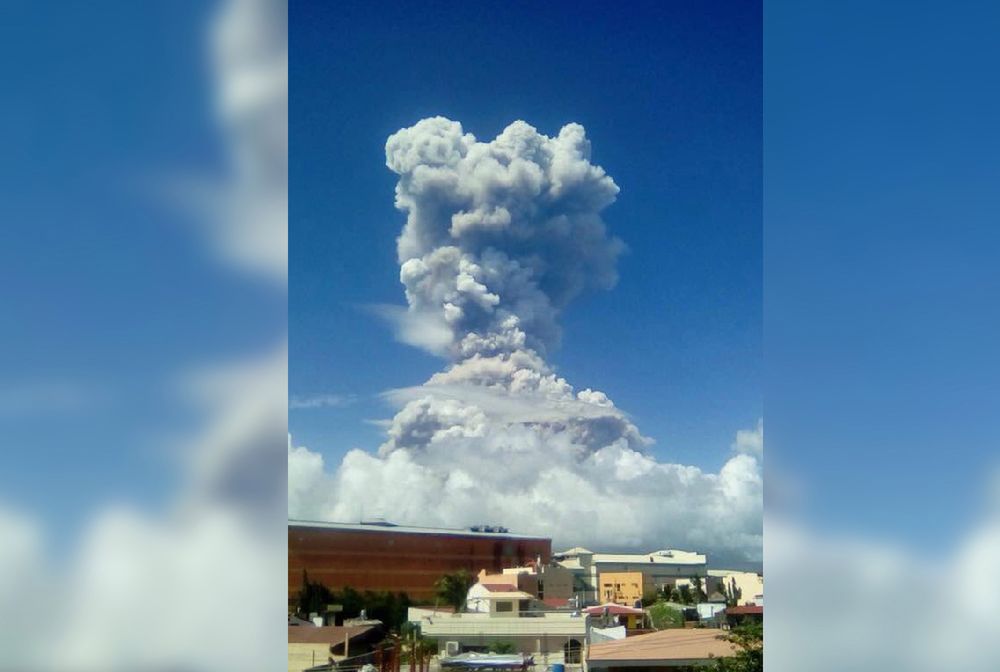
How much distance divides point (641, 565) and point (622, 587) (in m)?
0.38

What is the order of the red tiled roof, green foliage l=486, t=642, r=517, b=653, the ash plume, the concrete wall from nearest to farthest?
the ash plume < the concrete wall < the red tiled roof < green foliage l=486, t=642, r=517, b=653

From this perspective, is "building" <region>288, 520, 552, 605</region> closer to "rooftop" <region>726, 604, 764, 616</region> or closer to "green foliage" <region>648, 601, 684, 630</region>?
"green foliage" <region>648, 601, 684, 630</region>

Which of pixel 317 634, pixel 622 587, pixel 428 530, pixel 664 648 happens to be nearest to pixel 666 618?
Answer: pixel 664 648

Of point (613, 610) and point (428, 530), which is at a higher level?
point (428, 530)

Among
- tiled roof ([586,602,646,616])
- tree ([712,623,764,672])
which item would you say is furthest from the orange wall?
tree ([712,623,764,672])

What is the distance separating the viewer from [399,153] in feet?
19.5

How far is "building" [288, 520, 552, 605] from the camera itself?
20.9 ft

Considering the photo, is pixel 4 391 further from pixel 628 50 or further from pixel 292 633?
pixel 628 50

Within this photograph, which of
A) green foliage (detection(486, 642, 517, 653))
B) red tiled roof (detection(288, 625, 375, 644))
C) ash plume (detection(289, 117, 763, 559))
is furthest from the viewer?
green foliage (detection(486, 642, 517, 653))

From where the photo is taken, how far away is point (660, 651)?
7.02m

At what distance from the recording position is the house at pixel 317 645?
252 inches

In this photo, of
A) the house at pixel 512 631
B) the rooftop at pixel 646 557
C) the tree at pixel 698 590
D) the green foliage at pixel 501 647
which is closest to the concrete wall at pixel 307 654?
the house at pixel 512 631

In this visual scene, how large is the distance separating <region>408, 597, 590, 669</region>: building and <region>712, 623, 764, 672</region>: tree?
3.20ft

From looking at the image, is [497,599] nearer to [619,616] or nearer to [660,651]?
[619,616]
